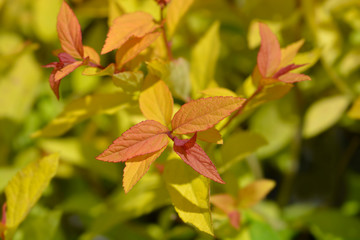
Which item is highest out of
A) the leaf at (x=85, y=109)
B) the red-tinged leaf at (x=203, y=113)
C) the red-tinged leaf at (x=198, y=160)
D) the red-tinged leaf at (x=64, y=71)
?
the red-tinged leaf at (x=64, y=71)

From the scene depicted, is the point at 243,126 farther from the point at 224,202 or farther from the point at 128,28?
the point at 128,28

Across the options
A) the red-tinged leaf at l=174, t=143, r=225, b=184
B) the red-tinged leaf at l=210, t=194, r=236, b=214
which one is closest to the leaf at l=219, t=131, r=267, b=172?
the red-tinged leaf at l=210, t=194, r=236, b=214

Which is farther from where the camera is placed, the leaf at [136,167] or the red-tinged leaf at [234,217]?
the red-tinged leaf at [234,217]

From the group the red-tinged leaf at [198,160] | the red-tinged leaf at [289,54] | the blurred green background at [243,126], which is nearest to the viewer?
the red-tinged leaf at [198,160]

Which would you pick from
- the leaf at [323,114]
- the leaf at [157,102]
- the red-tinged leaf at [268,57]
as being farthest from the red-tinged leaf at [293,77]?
the leaf at [323,114]

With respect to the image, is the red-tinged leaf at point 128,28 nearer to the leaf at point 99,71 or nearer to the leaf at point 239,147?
the leaf at point 99,71

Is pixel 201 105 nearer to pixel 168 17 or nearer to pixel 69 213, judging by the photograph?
pixel 168 17
